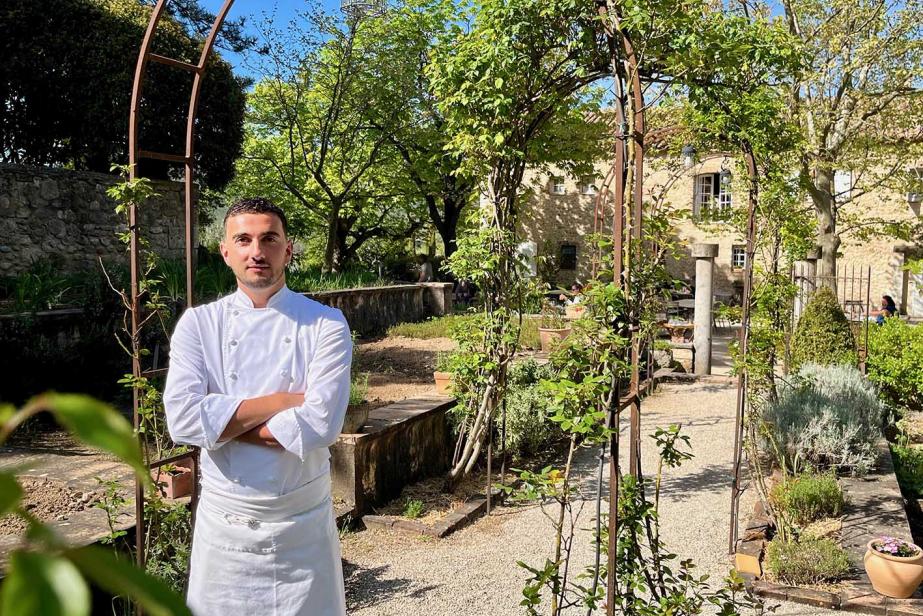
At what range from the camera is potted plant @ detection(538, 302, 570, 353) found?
1182 centimetres

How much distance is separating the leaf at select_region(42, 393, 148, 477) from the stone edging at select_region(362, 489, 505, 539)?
5.08m

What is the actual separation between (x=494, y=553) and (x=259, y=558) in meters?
3.00

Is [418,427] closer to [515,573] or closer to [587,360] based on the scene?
[515,573]

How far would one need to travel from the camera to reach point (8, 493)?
304 millimetres

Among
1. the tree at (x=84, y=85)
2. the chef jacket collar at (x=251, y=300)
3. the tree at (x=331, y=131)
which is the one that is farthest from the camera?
the tree at (x=331, y=131)

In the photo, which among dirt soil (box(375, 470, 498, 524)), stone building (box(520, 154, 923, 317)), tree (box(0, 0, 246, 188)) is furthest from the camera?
stone building (box(520, 154, 923, 317))

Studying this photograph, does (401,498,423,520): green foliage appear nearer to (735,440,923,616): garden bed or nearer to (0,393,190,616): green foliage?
(735,440,923,616): garden bed

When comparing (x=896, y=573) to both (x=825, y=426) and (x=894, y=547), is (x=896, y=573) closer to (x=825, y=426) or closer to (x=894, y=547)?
(x=894, y=547)

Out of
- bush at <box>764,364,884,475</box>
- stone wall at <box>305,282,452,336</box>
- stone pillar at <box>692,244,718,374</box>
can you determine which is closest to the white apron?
bush at <box>764,364,884,475</box>

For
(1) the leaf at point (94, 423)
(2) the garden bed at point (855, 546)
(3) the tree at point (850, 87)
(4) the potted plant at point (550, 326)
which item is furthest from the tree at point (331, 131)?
(1) the leaf at point (94, 423)

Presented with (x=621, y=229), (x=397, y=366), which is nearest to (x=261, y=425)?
(x=621, y=229)

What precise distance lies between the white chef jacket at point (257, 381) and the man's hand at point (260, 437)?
0.02 meters

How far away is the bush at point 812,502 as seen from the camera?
17.5ft

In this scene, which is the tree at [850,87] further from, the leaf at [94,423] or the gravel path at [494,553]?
the leaf at [94,423]
